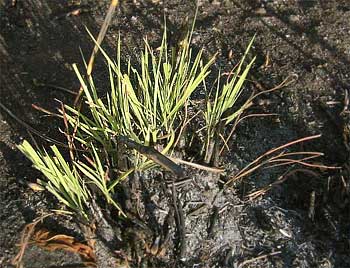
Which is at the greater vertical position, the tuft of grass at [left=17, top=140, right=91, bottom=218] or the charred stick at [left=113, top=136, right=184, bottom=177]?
the charred stick at [left=113, top=136, right=184, bottom=177]

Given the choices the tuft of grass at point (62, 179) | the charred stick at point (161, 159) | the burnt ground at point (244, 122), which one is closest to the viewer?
the charred stick at point (161, 159)

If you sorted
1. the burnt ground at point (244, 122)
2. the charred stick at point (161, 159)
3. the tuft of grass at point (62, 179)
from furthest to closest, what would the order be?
the burnt ground at point (244, 122), the tuft of grass at point (62, 179), the charred stick at point (161, 159)

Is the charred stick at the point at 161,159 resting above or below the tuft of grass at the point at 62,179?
above

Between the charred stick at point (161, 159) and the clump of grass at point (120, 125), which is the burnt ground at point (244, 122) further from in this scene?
the charred stick at point (161, 159)

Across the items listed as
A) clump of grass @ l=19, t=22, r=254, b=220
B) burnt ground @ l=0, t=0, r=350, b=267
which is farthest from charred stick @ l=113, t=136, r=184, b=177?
burnt ground @ l=0, t=0, r=350, b=267

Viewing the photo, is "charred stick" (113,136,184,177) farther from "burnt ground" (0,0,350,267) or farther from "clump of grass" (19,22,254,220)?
"burnt ground" (0,0,350,267)

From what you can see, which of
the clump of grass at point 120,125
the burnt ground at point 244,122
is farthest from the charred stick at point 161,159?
the burnt ground at point 244,122

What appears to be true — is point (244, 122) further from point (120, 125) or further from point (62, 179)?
point (62, 179)

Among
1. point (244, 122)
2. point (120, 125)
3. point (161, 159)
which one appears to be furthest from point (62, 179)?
point (244, 122)
